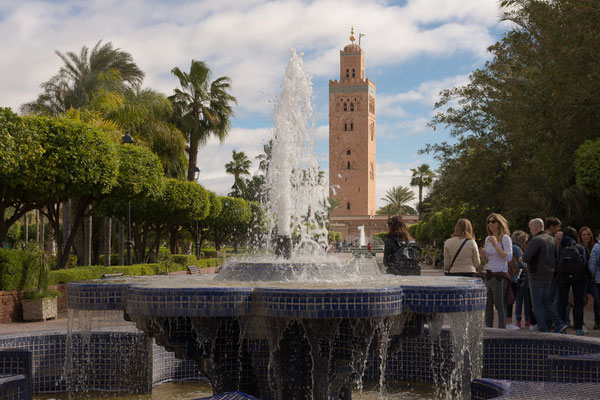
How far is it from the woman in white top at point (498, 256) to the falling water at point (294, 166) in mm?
1974

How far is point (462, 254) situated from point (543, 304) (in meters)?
1.64

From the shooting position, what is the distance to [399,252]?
735cm

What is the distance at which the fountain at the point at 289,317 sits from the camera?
13.5 feet

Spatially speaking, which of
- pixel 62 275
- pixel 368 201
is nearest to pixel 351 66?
pixel 368 201

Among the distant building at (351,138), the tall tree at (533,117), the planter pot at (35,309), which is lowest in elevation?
the planter pot at (35,309)

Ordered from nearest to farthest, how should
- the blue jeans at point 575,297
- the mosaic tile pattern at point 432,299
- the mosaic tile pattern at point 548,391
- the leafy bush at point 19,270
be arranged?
the mosaic tile pattern at point 548,391, the mosaic tile pattern at point 432,299, the blue jeans at point 575,297, the leafy bush at point 19,270

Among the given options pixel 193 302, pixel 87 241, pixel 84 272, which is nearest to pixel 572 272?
pixel 193 302

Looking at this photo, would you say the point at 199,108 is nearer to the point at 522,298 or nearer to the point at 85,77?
the point at 85,77

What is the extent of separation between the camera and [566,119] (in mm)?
14234

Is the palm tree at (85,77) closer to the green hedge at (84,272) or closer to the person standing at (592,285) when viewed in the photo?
the green hedge at (84,272)

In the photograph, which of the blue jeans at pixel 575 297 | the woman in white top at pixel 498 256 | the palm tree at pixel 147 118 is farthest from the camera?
the palm tree at pixel 147 118

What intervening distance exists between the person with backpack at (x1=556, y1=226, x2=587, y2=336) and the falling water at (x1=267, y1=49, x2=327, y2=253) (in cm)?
327

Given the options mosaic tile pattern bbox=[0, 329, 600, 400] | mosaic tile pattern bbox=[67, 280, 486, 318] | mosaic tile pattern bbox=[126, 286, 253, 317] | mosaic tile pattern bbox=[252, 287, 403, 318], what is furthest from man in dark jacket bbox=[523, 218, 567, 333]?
mosaic tile pattern bbox=[126, 286, 253, 317]

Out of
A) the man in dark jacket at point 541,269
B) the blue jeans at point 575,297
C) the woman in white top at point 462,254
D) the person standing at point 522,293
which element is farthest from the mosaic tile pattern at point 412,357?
the person standing at point 522,293
